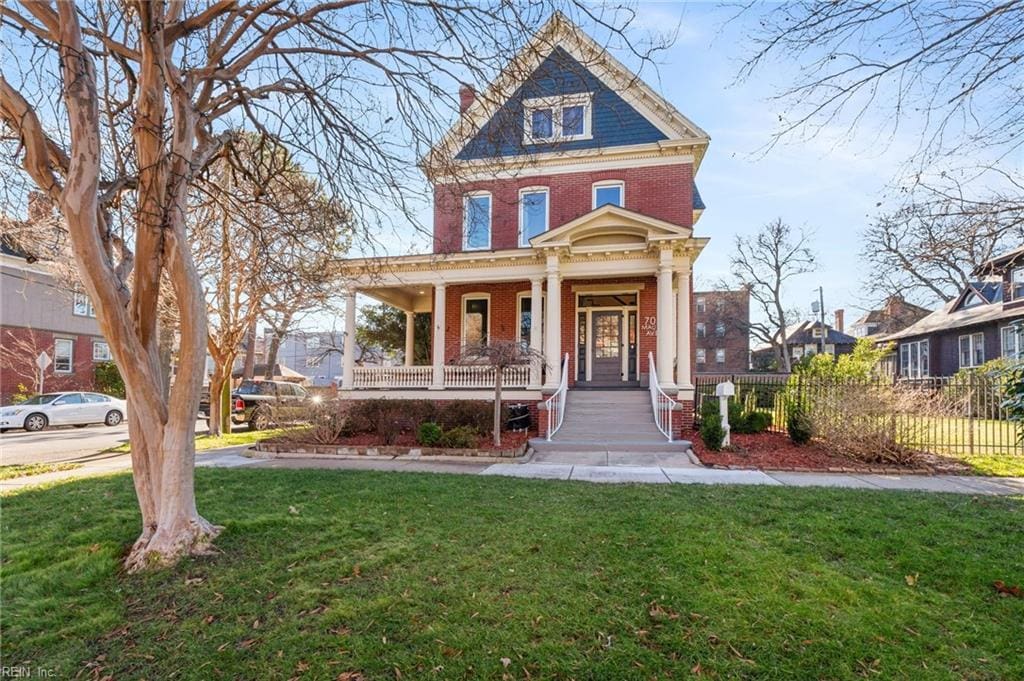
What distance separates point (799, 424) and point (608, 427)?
4005 millimetres

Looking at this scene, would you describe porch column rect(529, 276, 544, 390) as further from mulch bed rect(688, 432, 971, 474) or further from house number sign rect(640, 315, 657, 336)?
mulch bed rect(688, 432, 971, 474)

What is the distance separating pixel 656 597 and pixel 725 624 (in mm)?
487

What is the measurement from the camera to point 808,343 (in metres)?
51.9

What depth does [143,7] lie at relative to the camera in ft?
13.1

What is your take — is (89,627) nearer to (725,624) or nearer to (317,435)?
(725,624)

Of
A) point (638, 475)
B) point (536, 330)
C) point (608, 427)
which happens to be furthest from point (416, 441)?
point (638, 475)

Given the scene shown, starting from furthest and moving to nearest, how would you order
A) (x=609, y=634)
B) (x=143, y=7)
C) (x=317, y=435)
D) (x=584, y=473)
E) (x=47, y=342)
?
(x=47, y=342)
(x=317, y=435)
(x=584, y=473)
(x=143, y=7)
(x=609, y=634)

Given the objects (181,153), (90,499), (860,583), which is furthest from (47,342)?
(860,583)

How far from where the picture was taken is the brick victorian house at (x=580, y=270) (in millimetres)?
12422

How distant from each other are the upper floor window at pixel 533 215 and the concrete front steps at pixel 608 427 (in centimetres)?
529

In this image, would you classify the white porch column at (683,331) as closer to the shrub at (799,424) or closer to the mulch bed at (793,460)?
the mulch bed at (793,460)

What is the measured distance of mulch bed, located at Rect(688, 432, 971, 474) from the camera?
8391mm

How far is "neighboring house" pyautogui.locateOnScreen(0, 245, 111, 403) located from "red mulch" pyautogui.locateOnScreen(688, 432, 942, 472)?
2444 cm

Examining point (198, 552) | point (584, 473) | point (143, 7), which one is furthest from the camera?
point (584, 473)
